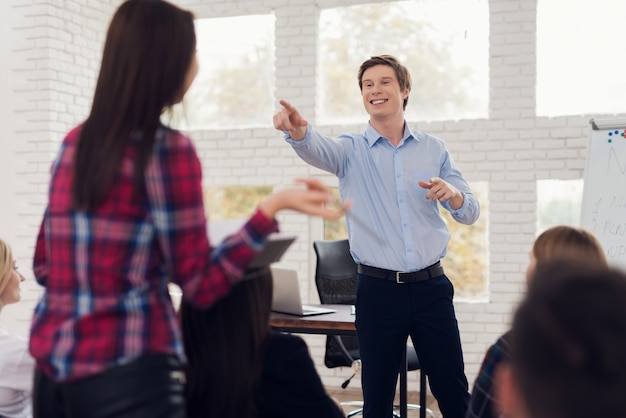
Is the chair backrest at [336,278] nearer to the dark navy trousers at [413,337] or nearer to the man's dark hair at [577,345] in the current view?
the dark navy trousers at [413,337]

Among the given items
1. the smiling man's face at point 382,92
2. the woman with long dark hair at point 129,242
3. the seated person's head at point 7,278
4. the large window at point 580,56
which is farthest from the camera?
the large window at point 580,56

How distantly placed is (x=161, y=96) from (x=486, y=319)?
384 cm

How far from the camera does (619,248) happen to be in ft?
13.1

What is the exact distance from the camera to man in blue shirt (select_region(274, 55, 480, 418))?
280 cm

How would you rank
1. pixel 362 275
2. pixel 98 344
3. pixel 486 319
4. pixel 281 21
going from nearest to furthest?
pixel 98 344, pixel 362 275, pixel 486 319, pixel 281 21

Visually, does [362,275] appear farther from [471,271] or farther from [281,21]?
[281,21]

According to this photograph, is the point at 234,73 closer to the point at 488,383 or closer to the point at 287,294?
the point at 287,294

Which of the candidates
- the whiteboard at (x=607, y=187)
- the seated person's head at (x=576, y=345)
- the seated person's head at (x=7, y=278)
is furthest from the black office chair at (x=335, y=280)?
the seated person's head at (x=576, y=345)

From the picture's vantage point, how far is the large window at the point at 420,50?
16.2 ft

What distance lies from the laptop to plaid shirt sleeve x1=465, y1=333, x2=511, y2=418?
5.89ft

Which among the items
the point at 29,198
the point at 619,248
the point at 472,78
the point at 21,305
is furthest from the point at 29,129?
the point at 619,248

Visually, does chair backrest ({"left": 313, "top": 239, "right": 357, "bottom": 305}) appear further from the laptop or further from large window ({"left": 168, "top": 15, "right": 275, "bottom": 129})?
large window ({"left": 168, "top": 15, "right": 275, "bottom": 129})

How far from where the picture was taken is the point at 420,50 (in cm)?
503

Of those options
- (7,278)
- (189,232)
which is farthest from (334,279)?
(189,232)
